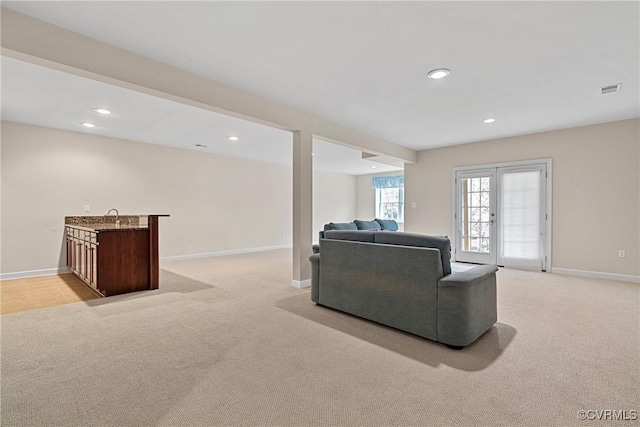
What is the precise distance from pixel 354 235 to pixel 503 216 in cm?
417

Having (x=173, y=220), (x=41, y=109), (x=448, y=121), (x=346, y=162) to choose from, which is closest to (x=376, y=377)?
(x=448, y=121)

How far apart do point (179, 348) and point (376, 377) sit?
1.55m

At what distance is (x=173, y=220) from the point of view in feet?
22.1

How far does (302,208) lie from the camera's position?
421 centimetres

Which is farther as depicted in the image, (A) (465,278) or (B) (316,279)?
(B) (316,279)

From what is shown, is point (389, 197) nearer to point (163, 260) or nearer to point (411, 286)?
point (163, 260)

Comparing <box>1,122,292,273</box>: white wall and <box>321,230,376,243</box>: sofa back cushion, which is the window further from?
<box>321,230,376,243</box>: sofa back cushion

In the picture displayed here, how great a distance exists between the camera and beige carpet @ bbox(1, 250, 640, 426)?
165cm

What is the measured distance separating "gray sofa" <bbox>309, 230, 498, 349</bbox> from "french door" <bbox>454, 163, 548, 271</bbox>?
3.54m

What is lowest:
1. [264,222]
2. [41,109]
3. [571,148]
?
[264,222]

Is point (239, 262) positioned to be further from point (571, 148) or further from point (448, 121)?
point (571, 148)

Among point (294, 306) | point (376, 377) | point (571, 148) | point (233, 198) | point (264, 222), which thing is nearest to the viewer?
point (376, 377)

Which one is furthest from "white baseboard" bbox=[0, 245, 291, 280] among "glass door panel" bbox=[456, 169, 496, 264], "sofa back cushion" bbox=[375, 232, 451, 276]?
"sofa back cushion" bbox=[375, 232, 451, 276]

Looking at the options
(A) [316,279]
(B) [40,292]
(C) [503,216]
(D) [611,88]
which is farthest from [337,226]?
(B) [40,292]
